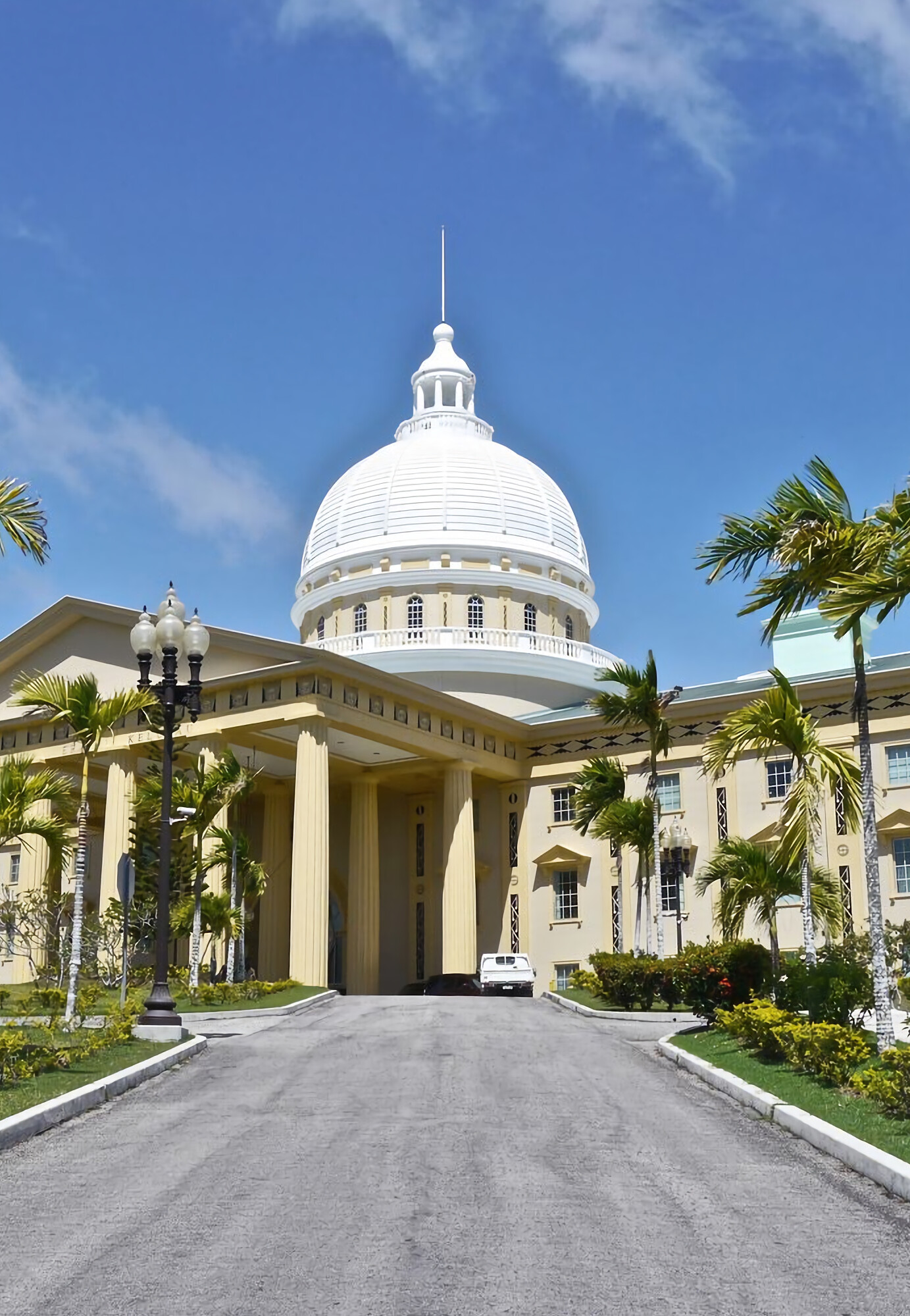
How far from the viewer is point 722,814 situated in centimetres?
4522

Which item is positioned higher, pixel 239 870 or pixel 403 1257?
pixel 239 870

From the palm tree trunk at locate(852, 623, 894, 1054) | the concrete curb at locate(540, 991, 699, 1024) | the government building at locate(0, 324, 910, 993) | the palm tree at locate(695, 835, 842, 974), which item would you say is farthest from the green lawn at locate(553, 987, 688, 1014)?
the palm tree trunk at locate(852, 623, 894, 1054)

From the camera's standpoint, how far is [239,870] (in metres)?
35.9

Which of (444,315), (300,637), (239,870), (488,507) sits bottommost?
(239,870)

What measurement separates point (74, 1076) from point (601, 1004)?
16251 millimetres

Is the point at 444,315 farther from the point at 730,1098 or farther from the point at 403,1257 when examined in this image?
the point at 403,1257

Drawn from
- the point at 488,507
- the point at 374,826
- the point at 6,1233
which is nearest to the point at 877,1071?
the point at 6,1233

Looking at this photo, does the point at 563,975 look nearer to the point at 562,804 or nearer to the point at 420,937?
the point at 420,937

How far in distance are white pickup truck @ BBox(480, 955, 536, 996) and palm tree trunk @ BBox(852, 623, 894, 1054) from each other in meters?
24.0

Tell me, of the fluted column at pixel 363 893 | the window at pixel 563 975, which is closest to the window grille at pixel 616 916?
the window at pixel 563 975

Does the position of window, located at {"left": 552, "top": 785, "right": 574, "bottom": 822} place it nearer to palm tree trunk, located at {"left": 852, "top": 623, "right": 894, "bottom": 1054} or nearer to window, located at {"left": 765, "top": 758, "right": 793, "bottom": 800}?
window, located at {"left": 765, "top": 758, "right": 793, "bottom": 800}

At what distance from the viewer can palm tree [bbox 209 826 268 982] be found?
3475cm

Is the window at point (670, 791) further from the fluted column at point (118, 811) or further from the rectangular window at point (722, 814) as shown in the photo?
the fluted column at point (118, 811)

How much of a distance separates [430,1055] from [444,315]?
57.2 metres
